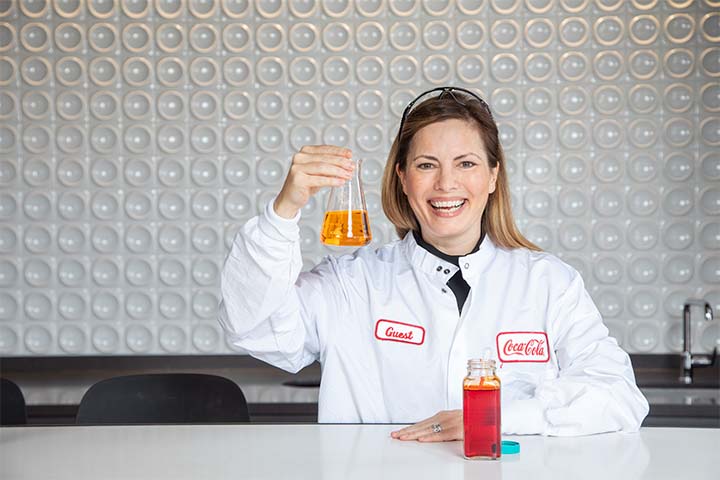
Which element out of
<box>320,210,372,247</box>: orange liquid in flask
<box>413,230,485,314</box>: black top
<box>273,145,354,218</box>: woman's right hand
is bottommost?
<box>413,230,485,314</box>: black top

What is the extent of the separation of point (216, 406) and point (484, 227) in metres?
0.68

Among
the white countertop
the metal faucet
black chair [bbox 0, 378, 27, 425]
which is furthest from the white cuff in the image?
the metal faucet

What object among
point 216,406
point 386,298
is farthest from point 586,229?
point 216,406

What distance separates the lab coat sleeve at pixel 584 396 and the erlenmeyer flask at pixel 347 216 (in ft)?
1.25

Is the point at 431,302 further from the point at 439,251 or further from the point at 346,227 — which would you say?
the point at 346,227

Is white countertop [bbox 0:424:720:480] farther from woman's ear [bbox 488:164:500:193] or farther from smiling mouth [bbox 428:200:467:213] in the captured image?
woman's ear [bbox 488:164:500:193]

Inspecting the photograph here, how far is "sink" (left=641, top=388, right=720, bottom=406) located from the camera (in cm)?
240

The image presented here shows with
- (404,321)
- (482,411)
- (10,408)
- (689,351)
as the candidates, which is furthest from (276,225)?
(689,351)

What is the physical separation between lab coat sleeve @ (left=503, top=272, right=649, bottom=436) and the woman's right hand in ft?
1.52

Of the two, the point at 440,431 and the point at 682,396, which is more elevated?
the point at 440,431

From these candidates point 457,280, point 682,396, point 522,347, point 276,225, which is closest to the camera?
point 276,225

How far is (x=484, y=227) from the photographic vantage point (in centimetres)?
191

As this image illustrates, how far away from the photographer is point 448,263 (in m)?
1.80

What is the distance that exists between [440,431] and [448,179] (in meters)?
0.56
